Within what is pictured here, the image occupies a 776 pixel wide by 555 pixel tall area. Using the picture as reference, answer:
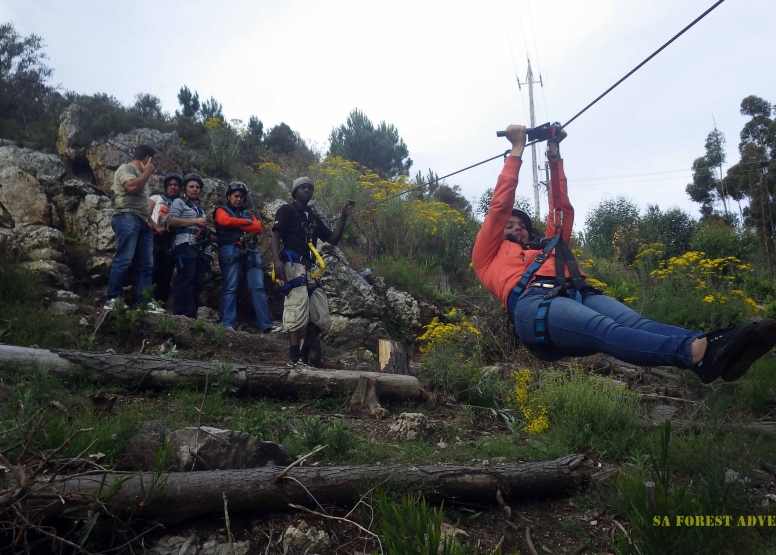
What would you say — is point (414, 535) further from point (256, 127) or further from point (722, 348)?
point (256, 127)

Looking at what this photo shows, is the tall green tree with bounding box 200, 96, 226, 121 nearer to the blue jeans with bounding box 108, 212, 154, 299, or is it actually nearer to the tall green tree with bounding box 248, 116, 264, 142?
the tall green tree with bounding box 248, 116, 264, 142

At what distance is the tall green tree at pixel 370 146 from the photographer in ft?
84.6

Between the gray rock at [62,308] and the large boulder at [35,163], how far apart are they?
3.69 meters

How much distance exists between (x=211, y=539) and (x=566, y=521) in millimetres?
2408

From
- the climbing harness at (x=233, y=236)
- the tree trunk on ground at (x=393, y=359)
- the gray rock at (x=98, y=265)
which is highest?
the climbing harness at (x=233, y=236)

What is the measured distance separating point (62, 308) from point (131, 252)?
1.11m

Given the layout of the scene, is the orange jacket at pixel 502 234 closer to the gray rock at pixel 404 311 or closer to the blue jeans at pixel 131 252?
the blue jeans at pixel 131 252

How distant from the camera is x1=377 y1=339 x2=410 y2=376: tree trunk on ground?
737cm

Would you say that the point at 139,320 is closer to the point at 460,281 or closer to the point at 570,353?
the point at 570,353

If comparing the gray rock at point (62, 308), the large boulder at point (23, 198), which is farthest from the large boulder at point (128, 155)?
the gray rock at point (62, 308)

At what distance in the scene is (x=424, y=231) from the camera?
13.5 m

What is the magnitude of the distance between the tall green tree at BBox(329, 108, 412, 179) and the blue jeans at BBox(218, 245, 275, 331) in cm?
1660

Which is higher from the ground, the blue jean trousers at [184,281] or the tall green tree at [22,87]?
the tall green tree at [22,87]

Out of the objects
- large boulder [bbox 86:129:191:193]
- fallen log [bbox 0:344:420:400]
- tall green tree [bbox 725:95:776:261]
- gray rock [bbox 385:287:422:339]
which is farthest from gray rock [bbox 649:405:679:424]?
tall green tree [bbox 725:95:776:261]
